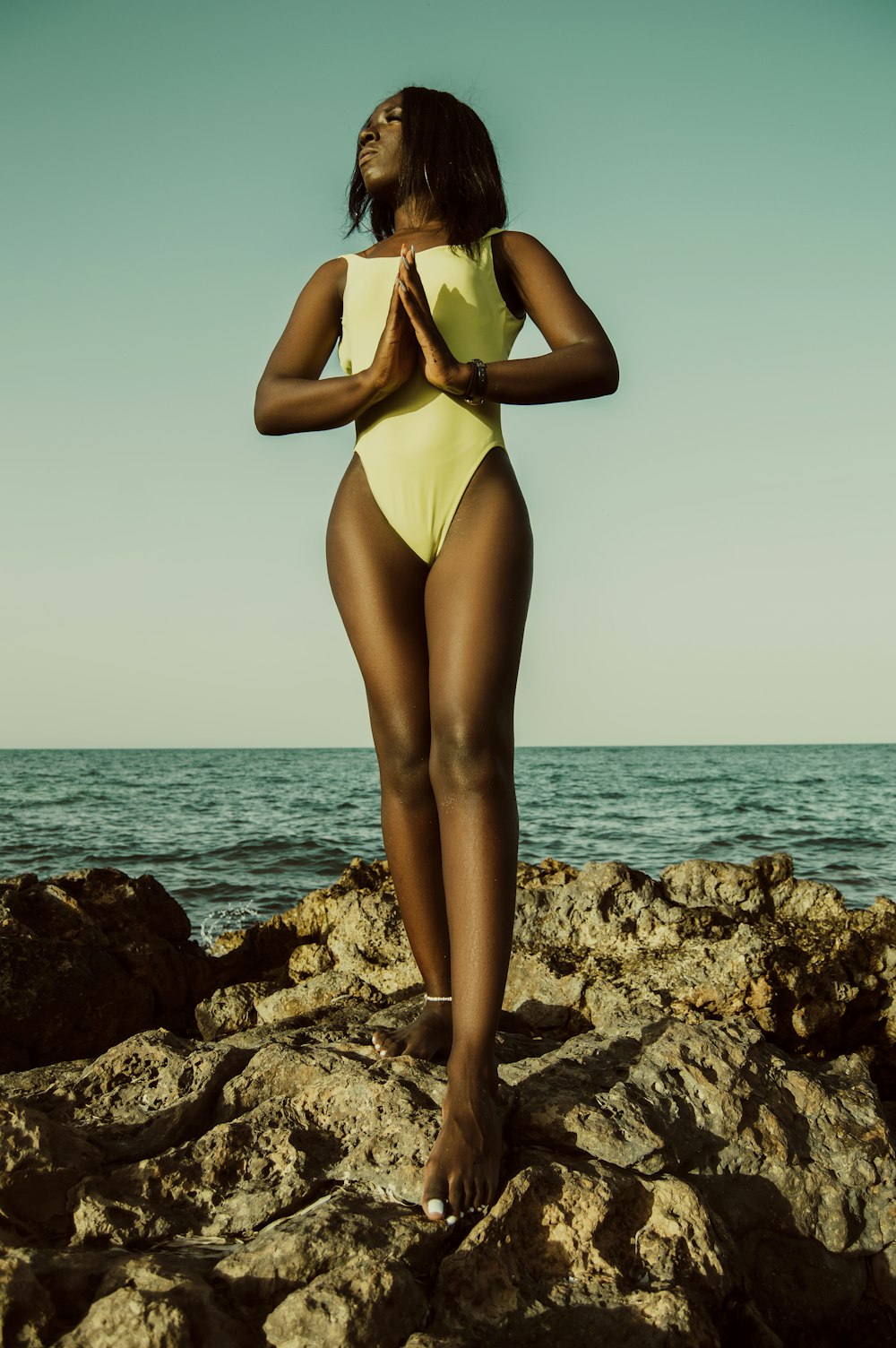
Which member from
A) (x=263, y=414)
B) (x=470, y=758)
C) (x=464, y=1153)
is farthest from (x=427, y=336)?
(x=464, y=1153)

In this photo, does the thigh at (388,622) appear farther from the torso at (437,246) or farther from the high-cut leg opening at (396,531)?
the torso at (437,246)

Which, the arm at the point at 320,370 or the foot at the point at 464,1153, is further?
the arm at the point at 320,370

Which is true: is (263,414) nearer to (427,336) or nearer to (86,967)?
(427,336)

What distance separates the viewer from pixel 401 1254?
196cm

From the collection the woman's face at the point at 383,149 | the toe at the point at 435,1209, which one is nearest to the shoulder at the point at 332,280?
the woman's face at the point at 383,149

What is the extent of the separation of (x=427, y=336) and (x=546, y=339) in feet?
1.41

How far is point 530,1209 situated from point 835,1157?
0.92 meters

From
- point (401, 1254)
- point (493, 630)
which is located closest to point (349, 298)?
point (493, 630)

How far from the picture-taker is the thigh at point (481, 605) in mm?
2617

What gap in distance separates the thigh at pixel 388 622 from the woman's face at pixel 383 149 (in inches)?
40.8

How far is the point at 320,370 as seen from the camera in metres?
3.20

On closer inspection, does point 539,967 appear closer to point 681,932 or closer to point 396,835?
point 681,932

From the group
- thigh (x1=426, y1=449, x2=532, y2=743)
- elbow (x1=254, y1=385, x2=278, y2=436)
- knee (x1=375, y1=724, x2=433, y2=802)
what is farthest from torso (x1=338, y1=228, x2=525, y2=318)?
knee (x1=375, y1=724, x2=433, y2=802)

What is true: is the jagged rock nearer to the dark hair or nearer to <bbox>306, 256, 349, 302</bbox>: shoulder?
<bbox>306, 256, 349, 302</bbox>: shoulder
